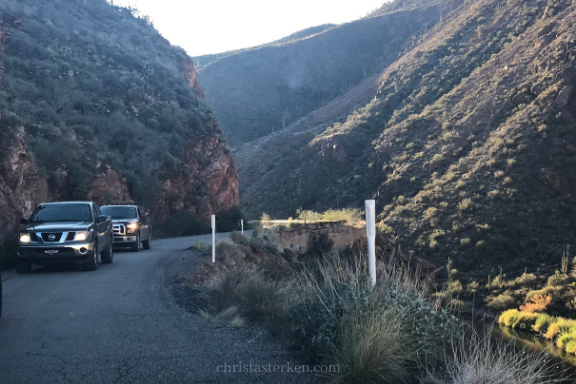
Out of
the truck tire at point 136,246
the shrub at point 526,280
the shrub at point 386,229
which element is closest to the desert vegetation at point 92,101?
the truck tire at point 136,246

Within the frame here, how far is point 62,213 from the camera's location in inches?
582

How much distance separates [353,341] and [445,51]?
61.1 m

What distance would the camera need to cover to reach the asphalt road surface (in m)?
5.84

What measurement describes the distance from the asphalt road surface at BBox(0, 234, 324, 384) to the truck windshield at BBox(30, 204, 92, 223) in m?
3.26

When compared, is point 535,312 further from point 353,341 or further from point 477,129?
point 353,341

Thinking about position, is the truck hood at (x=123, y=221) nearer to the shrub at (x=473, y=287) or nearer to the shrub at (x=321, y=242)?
the shrub at (x=321, y=242)

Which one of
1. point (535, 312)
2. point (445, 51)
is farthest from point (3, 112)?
point (445, 51)

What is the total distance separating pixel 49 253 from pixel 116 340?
7238 mm

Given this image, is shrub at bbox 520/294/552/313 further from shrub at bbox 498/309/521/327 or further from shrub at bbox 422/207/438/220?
shrub at bbox 422/207/438/220

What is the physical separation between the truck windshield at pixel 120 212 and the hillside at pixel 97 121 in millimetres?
2977

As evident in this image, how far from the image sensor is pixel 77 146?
27.7 m

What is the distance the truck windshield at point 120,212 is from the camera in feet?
68.9

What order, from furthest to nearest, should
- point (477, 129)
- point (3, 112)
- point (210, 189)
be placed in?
point (477, 129), point (210, 189), point (3, 112)

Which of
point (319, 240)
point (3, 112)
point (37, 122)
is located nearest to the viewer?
point (3, 112)
